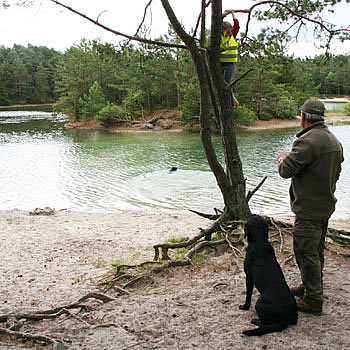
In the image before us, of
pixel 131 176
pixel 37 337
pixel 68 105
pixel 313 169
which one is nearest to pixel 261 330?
pixel 313 169

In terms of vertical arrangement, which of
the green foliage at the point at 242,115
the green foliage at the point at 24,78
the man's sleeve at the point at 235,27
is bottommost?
the green foliage at the point at 242,115

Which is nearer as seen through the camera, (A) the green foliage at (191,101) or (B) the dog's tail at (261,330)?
(B) the dog's tail at (261,330)

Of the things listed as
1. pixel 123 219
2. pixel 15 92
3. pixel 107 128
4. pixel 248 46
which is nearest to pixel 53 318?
pixel 248 46

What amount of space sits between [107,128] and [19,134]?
10.2m

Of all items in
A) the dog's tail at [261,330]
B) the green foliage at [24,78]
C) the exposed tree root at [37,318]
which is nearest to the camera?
the dog's tail at [261,330]

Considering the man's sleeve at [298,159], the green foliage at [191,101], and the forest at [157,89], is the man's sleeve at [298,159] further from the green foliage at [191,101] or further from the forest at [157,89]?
the green foliage at [191,101]

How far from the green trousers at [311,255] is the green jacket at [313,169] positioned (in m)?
0.09

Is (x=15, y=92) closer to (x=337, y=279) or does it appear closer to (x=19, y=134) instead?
(x=19, y=134)

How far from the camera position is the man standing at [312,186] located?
3061 mm

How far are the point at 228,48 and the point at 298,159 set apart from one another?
2916 millimetres

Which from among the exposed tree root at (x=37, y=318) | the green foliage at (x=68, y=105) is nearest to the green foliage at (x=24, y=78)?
the green foliage at (x=68, y=105)

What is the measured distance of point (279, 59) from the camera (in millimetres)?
6406

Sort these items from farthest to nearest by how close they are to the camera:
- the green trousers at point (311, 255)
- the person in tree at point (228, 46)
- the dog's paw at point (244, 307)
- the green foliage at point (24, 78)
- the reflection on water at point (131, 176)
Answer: the green foliage at point (24, 78), the reflection on water at point (131, 176), the person in tree at point (228, 46), the dog's paw at point (244, 307), the green trousers at point (311, 255)

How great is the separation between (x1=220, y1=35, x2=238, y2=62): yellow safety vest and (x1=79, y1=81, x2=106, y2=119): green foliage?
129 ft
